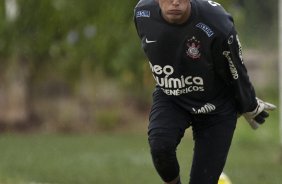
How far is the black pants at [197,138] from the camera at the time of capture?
20.4ft

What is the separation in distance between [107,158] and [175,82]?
7901mm

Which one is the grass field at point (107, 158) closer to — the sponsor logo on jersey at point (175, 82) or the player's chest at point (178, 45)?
the sponsor logo on jersey at point (175, 82)

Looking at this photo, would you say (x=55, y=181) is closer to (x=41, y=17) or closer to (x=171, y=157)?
(x=171, y=157)

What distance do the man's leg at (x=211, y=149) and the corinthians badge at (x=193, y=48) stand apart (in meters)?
0.57

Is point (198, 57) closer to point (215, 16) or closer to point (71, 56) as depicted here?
point (215, 16)

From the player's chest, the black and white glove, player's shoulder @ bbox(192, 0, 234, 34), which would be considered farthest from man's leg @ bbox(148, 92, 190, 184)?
player's shoulder @ bbox(192, 0, 234, 34)

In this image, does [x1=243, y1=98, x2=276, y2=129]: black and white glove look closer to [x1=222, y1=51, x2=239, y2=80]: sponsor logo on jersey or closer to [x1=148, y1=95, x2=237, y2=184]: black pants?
[x1=148, y1=95, x2=237, y2=184]: black pants

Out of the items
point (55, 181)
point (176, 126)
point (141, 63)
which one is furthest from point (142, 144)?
point (176, 126)

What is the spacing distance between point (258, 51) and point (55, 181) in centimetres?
1232

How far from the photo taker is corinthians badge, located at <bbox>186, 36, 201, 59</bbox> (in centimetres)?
608

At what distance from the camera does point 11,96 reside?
847 inches

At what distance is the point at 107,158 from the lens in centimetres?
1402

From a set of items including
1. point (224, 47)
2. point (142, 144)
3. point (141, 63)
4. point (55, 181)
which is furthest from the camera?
point (141, 63)

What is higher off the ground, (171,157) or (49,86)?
(171,157)
